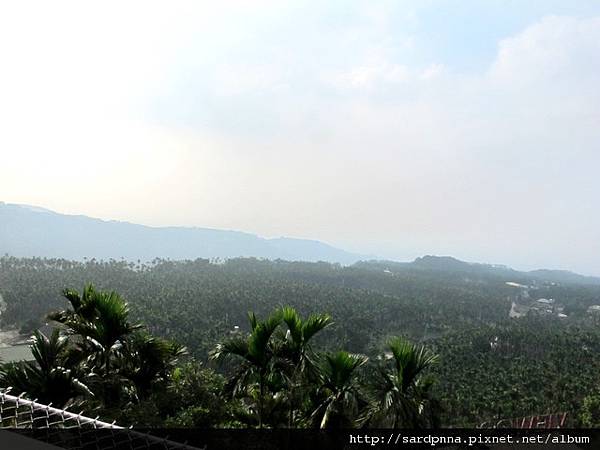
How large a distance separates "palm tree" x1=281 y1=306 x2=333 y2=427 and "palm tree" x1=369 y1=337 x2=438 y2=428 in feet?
2.85

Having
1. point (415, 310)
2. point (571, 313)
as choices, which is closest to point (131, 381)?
point (415, 310)

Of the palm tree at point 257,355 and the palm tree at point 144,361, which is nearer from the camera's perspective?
the palm tree at point 257,355

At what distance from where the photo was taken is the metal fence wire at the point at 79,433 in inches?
86.5

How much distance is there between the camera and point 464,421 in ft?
131

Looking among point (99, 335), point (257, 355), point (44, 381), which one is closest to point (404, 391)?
point (257, 355)

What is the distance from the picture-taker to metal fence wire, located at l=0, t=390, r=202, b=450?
2197 mm

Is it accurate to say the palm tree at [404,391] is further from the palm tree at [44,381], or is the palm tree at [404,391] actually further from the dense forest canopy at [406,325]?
the dense forest canopy at [406,325]

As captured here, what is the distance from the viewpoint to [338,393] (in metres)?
4.85

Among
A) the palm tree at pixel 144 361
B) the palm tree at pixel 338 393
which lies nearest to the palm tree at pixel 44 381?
the palm tree at pixel 144 361

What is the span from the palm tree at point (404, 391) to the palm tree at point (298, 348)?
0.87 metres

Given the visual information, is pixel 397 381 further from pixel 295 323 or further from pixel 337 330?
pixel 337 330

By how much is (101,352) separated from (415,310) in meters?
99.1

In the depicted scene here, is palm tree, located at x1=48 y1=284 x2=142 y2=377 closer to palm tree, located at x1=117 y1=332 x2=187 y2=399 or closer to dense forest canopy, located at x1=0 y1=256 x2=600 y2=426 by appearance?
palm tree, located at x1=117 y1=332 x2=187 y2=399

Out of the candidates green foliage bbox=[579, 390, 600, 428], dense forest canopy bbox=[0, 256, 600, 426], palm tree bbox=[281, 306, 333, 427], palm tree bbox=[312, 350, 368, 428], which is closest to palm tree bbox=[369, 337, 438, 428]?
palm tree bbox=[312, 350, 368, 428]
